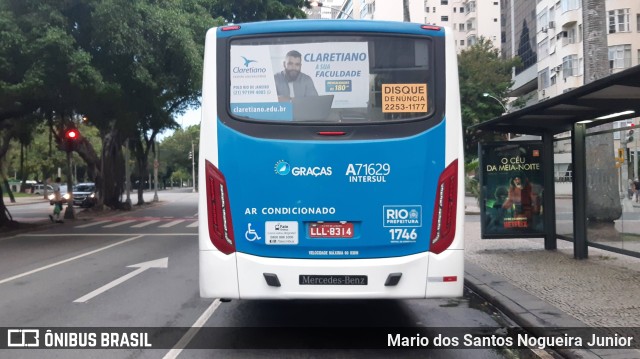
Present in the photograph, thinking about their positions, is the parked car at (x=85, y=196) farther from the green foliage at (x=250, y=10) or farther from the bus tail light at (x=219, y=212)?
the bus tail light at (x=219, y=212)

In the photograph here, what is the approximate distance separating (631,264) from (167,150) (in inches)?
3553

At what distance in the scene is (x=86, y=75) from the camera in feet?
47.9

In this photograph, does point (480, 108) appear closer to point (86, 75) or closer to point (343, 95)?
point (86, 75)

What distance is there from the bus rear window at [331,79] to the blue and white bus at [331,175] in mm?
11

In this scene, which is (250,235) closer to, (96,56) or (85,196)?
(96,56)

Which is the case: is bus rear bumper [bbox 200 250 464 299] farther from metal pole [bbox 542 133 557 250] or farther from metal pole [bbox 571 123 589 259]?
metal pole [bbox 542 133 557 250]

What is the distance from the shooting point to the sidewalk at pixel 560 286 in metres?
6.64

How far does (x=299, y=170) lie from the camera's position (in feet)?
18.5

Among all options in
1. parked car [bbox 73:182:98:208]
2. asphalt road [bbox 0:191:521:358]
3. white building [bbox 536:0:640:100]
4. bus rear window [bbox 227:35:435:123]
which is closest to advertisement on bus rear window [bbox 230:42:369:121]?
bus rear window [bbox 227:35:435:123]

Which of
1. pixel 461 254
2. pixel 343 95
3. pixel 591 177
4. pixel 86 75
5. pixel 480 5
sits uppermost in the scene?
pixel 480 5

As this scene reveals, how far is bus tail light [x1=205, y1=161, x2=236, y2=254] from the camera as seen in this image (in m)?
5.66

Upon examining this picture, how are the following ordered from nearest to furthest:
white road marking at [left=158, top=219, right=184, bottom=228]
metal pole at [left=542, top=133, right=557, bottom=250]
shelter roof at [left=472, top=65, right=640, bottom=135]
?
shelter roof at [left=472, top=65, right=640, bottom=135] < metal pole at [left=542, top=133, right=557, bottom=250] < white road marking at [left=158, top=219, right=184, bottom=228]

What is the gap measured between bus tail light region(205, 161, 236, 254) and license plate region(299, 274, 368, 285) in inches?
29.4

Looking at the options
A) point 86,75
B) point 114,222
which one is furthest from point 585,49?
point 114,222
